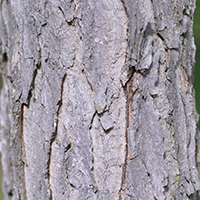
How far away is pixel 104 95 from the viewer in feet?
2.54

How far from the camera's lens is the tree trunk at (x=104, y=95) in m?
0.77

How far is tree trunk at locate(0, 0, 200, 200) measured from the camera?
77 centimetres

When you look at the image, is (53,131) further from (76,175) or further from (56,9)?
(56,9)

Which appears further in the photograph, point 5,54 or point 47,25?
point 5,54

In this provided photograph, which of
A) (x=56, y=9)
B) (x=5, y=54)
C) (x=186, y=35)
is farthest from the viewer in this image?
(x=5, y=54)

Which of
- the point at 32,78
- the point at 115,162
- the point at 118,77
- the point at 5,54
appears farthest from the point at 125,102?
the point at 5,54

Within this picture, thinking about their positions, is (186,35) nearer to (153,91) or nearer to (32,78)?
(153,91)

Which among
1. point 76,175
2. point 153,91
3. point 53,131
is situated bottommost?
point 76,175

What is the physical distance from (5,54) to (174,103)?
62cm

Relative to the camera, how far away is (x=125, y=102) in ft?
2.57

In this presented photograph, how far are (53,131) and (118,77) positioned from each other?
25 cm

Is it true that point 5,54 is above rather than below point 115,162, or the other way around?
above

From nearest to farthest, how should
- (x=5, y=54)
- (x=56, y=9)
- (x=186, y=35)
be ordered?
(x=56, y=9) < (x=186, y=35) < (x=5, y=54)

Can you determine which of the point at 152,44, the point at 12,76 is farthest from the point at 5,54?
the point at 152,44
